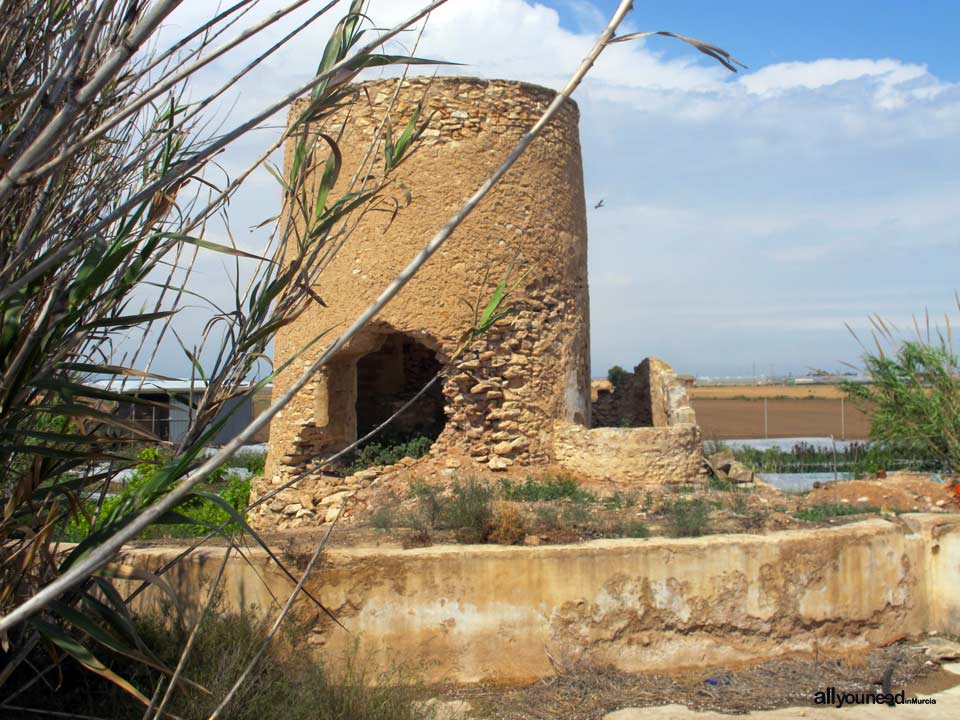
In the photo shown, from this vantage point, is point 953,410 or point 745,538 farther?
point 953,410

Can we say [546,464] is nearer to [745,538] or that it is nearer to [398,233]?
[398,233]

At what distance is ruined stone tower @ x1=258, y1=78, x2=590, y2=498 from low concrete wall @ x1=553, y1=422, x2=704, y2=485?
1.57ft

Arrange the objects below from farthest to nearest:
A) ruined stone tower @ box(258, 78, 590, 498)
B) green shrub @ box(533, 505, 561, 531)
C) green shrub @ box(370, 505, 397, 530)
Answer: ruined stone tower @ box(258, 78, 590, 498) → green shrub @ box(370, 505, 397, 530) → green shrub @ box(533, 505, 561, 531)

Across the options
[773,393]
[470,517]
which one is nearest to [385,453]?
[470,517]

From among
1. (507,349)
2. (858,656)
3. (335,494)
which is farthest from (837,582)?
(335,494)

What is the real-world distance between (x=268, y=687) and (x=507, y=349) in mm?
5835

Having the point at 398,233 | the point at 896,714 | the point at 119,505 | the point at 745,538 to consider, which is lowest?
the point at 896,714

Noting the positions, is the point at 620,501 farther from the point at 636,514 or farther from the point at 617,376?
the point at 617,376

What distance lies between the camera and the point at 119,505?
2.77 metres

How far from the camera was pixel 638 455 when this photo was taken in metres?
8.90

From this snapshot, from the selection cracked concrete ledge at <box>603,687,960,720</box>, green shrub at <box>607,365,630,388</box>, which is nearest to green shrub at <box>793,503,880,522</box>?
cracked concrete ledge at <box>603,687,960,720</box>

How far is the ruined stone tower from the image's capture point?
9.08m

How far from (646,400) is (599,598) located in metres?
7.08

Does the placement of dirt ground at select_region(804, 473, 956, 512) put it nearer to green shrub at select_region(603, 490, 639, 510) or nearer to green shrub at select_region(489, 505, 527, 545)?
green shrub at select_region(603, 490, 639, 510)
